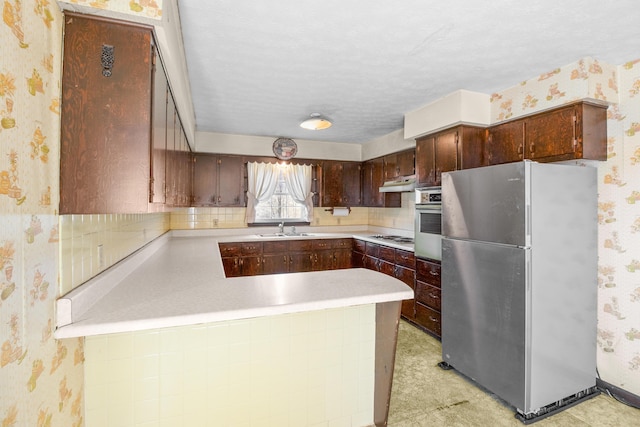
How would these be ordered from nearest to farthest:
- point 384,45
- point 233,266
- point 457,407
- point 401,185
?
1. point 384,45
2. point 457,407
3. point 401,185
4. point 233,266

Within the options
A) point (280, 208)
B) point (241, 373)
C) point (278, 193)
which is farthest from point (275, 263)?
point (241, 373)

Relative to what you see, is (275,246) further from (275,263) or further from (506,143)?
(506,143)

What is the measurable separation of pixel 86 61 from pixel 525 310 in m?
2.75

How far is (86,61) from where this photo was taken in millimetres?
1180

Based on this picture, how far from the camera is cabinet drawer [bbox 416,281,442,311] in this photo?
10.5 feet

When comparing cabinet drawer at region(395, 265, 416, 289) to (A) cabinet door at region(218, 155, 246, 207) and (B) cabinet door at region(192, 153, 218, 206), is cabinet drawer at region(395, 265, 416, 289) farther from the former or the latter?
(B) cabinet door at region(192, 153, 218, 206)

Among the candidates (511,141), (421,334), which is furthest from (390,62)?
(421,334)

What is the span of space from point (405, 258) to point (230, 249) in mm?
2388

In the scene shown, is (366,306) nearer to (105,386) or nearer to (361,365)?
(361,365)

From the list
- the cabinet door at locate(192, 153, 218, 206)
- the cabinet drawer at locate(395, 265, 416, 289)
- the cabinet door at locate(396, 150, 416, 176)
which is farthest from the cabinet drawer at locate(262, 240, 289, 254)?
the cabinet door at locate(396, 150, 416, 176)

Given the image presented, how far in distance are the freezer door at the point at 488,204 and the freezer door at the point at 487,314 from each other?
3.5 inches

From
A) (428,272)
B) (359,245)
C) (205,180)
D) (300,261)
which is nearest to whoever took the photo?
(428,272)

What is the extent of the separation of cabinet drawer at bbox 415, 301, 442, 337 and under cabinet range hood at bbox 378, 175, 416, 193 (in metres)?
1.39

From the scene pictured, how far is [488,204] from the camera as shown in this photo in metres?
2.38
